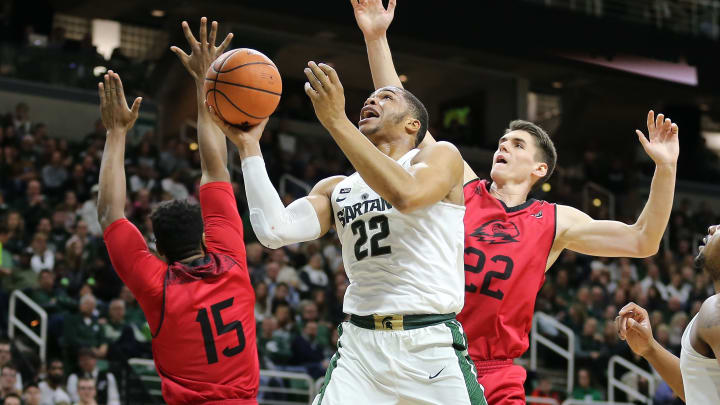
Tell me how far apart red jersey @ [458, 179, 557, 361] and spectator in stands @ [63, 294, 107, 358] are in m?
6.87

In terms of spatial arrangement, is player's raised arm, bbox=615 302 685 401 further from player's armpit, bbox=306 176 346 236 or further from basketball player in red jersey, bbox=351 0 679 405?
player's armpit, bbox=306 176 346 236

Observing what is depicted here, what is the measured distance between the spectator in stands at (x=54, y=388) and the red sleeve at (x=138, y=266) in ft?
20.1

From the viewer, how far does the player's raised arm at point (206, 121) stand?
501 centimetres

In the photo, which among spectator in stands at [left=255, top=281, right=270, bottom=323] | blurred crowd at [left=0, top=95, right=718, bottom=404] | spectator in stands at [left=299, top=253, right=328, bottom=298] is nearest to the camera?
blurred crowd at [left=0, top=95, right=718, bottom=404]

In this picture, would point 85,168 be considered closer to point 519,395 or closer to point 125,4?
point 125,4

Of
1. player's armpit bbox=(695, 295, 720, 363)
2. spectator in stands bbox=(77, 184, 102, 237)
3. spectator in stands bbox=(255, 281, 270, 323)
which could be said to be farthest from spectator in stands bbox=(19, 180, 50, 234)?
player's armpit bbox=(695, 295, 720, 363)

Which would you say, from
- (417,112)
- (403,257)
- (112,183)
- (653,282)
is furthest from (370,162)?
(653,282)

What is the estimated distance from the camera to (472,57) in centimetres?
2255

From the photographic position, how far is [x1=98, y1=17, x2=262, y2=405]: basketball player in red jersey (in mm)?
4645

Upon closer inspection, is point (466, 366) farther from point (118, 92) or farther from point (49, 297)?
point (49, 297)

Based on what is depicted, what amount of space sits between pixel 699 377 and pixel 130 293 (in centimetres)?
868

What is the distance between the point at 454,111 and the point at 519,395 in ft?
67.7

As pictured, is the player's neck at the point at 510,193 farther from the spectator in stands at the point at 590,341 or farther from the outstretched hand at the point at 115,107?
the spectator in stands at the point at 590,341

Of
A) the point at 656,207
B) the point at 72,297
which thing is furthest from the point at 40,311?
the point at 656,207
